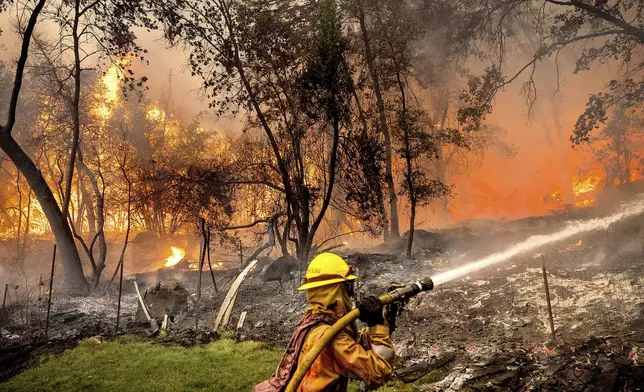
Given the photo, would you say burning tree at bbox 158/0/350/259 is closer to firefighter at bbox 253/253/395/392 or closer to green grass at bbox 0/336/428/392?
green grass at bbox 0/336/428/392

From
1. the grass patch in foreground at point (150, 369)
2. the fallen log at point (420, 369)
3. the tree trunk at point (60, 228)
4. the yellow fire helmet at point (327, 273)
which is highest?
the tree trunk at point (60, 228)

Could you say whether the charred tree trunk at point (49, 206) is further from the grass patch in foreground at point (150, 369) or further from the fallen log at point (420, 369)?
the fallen log at point (420, 369)

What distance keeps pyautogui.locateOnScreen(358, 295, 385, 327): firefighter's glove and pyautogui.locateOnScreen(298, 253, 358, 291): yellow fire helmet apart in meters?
0.24

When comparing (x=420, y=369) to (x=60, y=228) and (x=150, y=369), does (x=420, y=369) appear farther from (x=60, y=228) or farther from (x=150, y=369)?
(x=60, y=228)

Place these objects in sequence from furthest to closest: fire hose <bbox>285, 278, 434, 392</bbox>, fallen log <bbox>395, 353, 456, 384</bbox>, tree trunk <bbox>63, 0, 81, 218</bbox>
Result: tree trunk <bbox>63, 0, 81, 218</bbox> < fallen log <bbox>395, 353, 456, 384</bbox> < fire hose <bbox>285, 278, 434, 392</bbox>

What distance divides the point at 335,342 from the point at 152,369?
6.53 m

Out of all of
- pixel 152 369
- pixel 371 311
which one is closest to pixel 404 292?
pixel 371 311

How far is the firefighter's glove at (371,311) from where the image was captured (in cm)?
271

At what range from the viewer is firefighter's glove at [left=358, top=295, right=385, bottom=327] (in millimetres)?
2711

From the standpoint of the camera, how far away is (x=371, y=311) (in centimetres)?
272

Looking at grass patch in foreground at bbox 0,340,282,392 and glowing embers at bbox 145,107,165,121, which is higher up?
glowing embers at bbox 145,107,165,121

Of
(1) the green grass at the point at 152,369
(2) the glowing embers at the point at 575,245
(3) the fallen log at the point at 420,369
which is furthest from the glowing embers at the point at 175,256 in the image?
(3) the fallen log at the point at 420,369

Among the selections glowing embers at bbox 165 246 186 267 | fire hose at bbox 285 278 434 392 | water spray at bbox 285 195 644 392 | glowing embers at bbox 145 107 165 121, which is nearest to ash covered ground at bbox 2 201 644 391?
water spray at bbox 285 195 644 392

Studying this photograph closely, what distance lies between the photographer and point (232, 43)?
15.0 m
